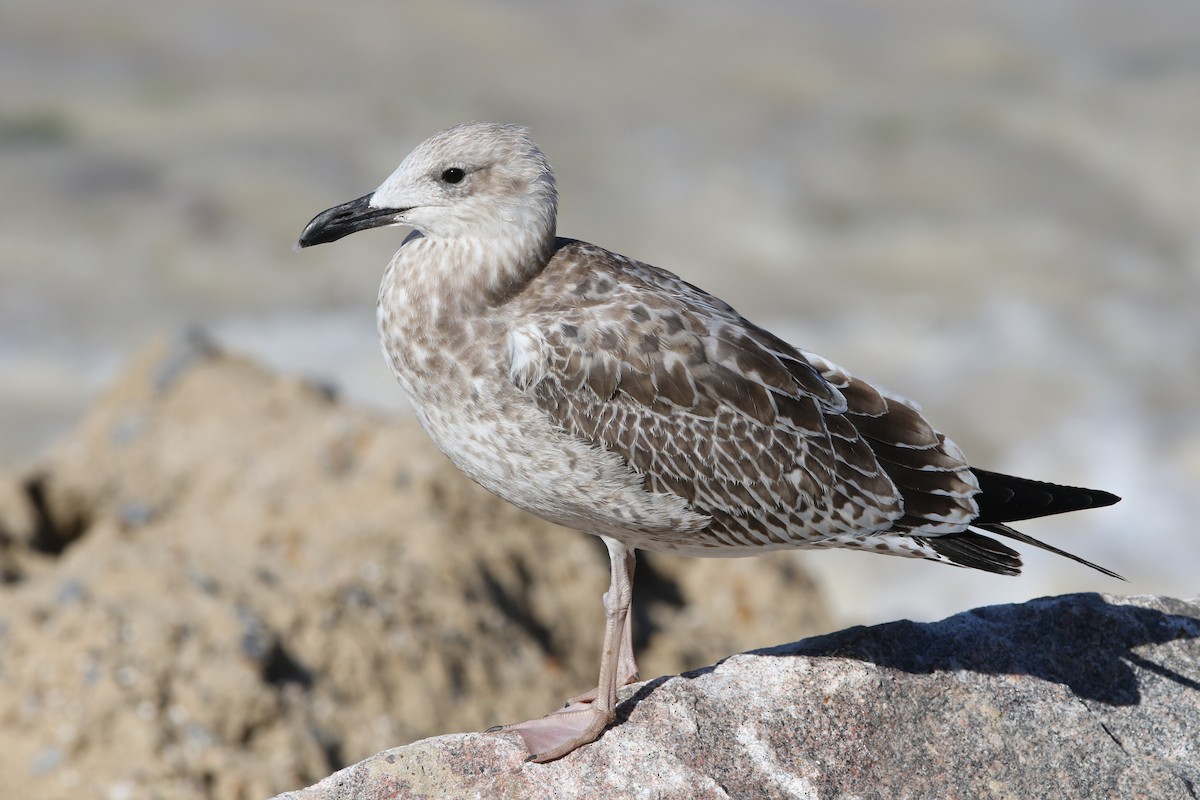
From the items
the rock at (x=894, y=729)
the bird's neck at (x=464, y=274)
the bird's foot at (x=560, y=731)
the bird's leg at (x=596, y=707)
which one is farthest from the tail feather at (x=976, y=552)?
the bird's neck at (x=464, y=274)

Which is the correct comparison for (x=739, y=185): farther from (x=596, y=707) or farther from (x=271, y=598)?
(x=596, y=707)

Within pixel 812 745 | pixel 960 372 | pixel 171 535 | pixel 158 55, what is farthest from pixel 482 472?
pixel 158 55

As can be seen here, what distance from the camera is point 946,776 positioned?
4668mm

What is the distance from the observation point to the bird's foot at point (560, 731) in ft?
15.1

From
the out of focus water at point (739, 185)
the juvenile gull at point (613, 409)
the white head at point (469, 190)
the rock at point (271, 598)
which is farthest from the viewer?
the out of focus water at point (739, 185)

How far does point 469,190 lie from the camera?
491cm

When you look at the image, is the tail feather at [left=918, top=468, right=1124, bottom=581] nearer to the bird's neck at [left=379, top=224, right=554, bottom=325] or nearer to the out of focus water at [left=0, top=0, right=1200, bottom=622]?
the bird's neck at [left=379, top=224, right=554, bottom=325]

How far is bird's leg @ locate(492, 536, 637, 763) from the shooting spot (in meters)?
4.64

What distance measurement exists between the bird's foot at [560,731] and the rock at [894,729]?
0.13 feet

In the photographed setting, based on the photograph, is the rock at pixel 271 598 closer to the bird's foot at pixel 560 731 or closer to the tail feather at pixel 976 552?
the bird's foot at pixel 560 731

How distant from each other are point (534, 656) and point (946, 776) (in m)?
2.95

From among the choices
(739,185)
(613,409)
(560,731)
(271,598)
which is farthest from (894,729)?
(739,185)

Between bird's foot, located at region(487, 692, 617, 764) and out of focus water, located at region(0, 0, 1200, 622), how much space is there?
8.06 m

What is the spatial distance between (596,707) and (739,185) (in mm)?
15513
